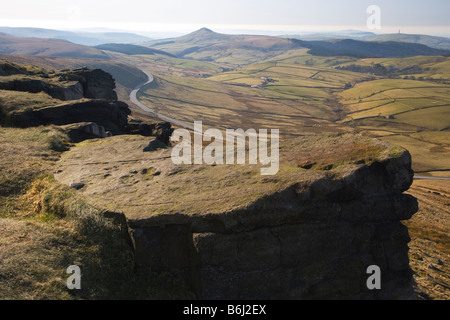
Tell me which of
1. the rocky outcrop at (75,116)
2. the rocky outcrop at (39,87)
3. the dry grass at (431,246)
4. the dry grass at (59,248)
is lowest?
the dry grass at (431,246)

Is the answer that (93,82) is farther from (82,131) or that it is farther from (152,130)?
(82,131)

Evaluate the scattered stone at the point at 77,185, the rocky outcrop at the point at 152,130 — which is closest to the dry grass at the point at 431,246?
the scattered stone at the point at 77,185

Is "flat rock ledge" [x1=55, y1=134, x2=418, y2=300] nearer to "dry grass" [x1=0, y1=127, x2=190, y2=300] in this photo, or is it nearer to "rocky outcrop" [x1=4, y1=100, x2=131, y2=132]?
"dry grass" [x1=0, y1=127, x2=190, y2=300]

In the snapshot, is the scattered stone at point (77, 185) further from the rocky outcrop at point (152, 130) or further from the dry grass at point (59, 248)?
the rocky outcrop at point (152, 130)

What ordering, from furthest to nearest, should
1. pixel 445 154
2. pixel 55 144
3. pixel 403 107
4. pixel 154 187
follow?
pixel 403 107, pixel 445 154, pixel 55 144, pixel 154 187

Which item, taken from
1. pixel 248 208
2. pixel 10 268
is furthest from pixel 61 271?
pixel 248 208

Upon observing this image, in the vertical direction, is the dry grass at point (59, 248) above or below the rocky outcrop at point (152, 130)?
below

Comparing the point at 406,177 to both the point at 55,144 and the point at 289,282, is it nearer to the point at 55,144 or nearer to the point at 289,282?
the point at 289,282
